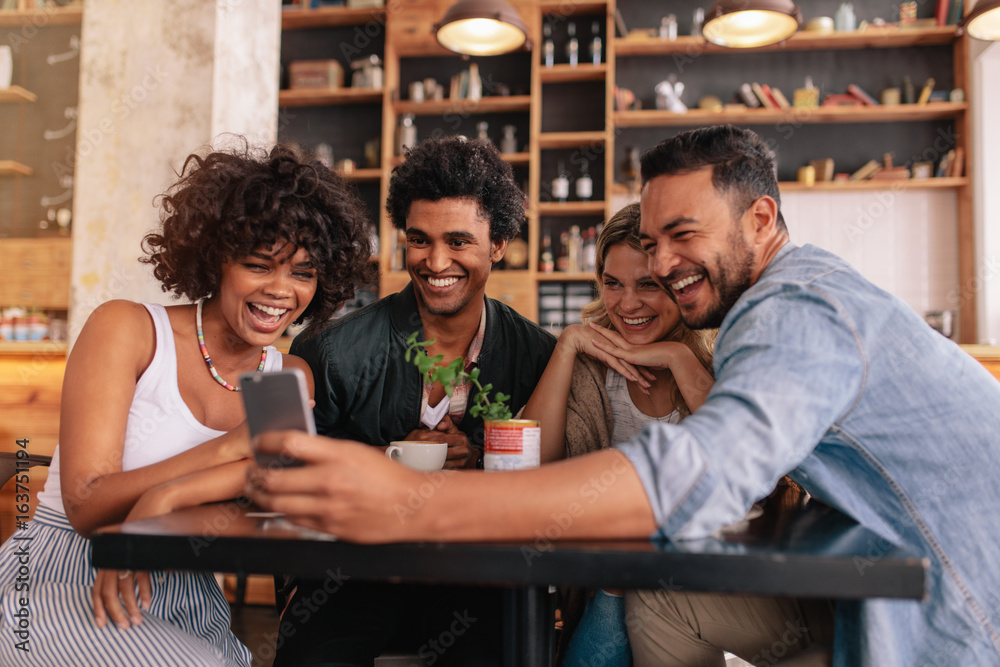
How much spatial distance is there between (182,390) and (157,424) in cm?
10

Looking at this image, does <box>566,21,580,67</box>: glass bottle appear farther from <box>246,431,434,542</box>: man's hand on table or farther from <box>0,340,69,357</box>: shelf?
<box>246,431,434,542</box>: man's hand on table

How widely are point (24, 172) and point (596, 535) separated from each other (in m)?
6.00

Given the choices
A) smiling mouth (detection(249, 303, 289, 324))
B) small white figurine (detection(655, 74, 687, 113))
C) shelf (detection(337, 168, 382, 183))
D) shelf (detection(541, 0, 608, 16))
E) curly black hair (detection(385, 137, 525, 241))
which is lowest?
smiling mouth (detection(249, 303, 289, 324))

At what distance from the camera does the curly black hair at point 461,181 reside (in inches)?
76.8

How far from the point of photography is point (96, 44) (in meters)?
2.96

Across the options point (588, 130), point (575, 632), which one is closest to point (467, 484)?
point (575, 632)

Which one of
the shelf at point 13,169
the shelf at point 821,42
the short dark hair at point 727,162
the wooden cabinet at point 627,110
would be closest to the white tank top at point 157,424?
the short dark hair at point 727,162

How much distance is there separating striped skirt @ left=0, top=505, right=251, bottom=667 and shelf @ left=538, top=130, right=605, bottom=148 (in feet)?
13.0

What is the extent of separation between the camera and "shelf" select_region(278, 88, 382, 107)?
16.8ft

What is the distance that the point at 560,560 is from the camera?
2.57ft

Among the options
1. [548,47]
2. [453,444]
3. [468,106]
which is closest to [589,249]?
[468,106]

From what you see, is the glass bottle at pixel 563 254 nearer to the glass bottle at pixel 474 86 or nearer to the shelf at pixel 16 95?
the glass bottle at pixel 474 86

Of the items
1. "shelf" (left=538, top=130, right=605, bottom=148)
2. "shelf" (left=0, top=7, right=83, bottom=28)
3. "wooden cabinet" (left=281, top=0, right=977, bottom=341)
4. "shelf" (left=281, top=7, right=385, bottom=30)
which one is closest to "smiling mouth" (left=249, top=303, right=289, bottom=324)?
"wooden cabinet" (left=281, top=0, right=977, bottom=341)

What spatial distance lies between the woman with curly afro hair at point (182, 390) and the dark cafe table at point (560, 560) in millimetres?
253
